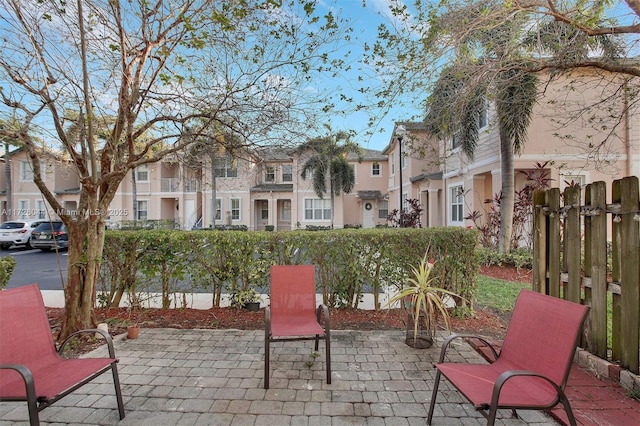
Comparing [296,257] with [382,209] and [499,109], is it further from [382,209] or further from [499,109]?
[382,209]

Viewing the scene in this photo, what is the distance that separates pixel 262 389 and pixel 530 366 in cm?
236

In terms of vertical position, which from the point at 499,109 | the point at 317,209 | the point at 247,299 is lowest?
the point at 247,299

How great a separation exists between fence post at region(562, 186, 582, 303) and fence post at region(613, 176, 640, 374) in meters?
0.45

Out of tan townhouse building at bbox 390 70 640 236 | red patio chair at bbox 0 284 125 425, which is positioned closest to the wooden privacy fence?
tan townhouse building at bbox 390 70 640 236

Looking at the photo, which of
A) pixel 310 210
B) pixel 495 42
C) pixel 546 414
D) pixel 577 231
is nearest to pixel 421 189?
pixel 310 210

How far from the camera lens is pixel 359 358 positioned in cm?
365

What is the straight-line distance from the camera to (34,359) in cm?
254

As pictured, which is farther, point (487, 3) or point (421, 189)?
point (421, 189)

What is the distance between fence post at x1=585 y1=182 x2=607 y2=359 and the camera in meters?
3.03

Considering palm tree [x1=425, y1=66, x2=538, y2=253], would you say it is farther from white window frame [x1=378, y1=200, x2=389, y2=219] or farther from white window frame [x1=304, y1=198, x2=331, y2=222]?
white window frame [x1=304, y1=198, x2=331, y2=222]

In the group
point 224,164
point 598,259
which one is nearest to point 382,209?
point 224,164

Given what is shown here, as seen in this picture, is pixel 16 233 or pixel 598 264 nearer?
pixel 598 264

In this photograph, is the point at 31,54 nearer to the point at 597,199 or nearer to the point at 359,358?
the point at 359,358

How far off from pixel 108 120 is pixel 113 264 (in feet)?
7.88
